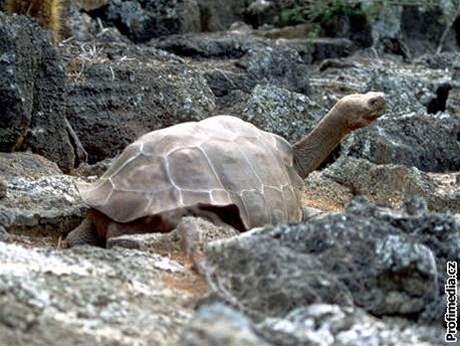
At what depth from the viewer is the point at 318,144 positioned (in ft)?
16.4

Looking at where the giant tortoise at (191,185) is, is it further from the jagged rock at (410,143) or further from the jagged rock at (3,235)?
the jagged rock at (410,143)

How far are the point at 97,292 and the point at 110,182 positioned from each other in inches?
55.0

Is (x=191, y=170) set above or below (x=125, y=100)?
above

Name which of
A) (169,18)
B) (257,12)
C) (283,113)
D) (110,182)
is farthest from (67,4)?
(110,182)

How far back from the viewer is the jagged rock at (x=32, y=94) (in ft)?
16.6

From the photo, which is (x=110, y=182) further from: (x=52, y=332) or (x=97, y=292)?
(x=52, y=332)

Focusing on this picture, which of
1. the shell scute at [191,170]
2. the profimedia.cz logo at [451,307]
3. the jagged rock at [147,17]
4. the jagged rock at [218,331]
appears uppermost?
the jagged rock at [218,331]

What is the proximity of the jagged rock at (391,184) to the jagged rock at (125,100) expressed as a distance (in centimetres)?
84

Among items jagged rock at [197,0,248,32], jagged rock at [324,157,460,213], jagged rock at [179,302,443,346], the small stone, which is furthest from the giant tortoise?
jagged rock at [197,0,248,32]

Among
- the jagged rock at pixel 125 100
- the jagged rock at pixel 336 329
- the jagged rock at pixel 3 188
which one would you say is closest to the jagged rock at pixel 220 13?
the jagged rock at pixel 125 100

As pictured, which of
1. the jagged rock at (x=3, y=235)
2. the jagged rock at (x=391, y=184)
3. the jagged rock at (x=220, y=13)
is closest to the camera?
the jagged rock at (x=3, y=235)

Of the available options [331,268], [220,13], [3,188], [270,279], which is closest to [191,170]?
[3,188]

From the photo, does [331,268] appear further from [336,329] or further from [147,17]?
[147,17]

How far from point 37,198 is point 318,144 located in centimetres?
119
